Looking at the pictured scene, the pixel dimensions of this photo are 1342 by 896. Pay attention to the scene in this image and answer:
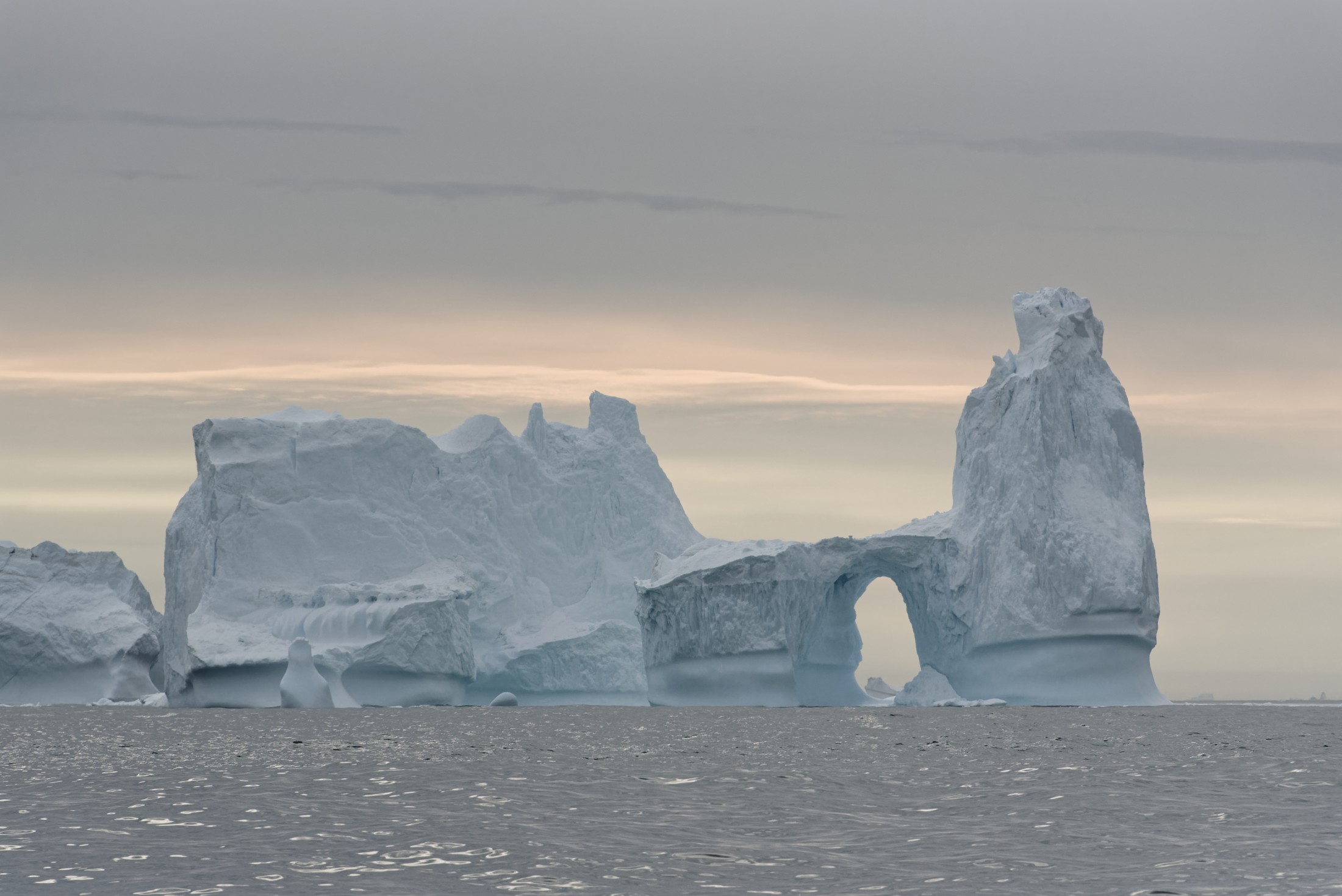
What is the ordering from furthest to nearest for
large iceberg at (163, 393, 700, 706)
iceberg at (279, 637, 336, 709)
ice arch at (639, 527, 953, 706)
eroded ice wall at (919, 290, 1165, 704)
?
large iceberg at (163, 393, 700, 706), iceberg at (279, 637, 336, 709), ice arch at (639, 527, 953, 706), eroded ice wall at (919, 290, 1165, 704)

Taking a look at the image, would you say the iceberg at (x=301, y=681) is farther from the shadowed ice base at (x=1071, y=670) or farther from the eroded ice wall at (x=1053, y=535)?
the shadowed ice base at (x=1071, y=670)

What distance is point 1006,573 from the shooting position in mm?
44062

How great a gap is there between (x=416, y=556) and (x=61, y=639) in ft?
48.4

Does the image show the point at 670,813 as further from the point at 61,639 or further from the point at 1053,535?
the point at 61,639

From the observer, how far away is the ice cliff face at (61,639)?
57.3 m

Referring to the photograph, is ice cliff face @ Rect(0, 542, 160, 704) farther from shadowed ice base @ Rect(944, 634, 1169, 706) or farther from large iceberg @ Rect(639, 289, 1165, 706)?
shadowed ice base @ Rect(944, 634, 1169, 706)

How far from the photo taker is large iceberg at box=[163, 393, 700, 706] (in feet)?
155

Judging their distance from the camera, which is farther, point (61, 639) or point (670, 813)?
point (61, 639)

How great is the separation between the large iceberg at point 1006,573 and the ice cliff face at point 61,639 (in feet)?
72.3

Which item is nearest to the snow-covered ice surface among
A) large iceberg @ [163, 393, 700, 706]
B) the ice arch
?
the ice arch

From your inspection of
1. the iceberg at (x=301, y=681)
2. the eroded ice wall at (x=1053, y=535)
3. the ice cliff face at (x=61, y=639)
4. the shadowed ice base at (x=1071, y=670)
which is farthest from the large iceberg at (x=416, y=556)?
the shadowed ice base at (x=1071, y=670)

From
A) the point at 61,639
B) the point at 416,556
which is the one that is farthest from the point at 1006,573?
the point at 61,639

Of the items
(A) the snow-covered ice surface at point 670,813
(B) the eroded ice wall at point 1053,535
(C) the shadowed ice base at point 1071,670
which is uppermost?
(B) the eroded ice wall at point 1053,535

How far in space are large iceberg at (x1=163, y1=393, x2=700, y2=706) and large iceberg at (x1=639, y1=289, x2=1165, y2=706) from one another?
23.9ft
